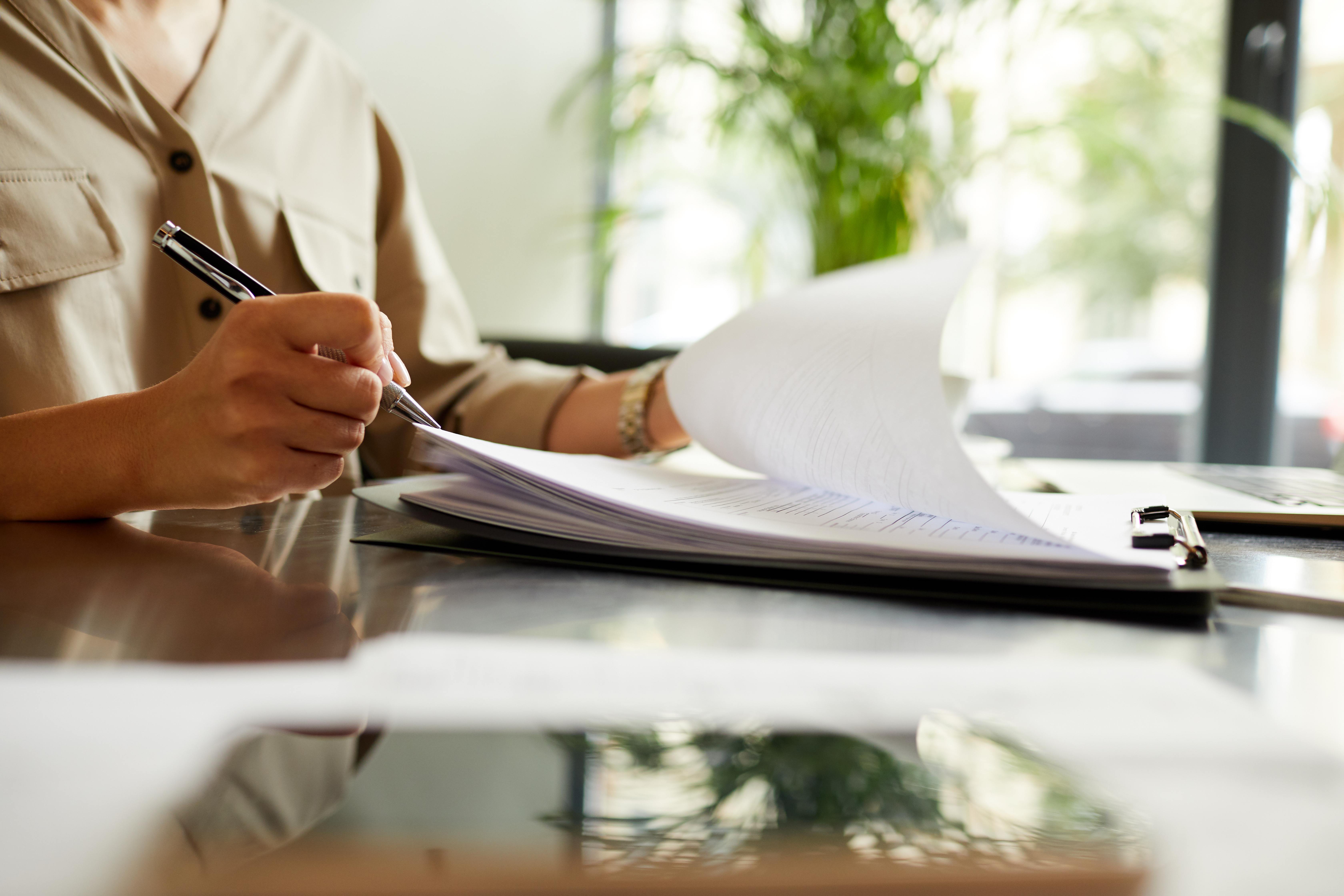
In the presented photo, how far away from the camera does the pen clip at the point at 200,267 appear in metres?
0.43

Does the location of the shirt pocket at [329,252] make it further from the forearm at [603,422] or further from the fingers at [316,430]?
the fingers at [316,430]

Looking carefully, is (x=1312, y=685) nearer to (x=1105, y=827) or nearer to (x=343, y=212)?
(x=1105, y=827)

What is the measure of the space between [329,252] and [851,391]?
2.09ft

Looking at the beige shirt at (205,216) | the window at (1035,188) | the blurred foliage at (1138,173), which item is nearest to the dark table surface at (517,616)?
the beige shirt at (205,216)

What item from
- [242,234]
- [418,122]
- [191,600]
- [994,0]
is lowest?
[191,600]

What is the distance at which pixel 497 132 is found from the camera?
2.00 metres

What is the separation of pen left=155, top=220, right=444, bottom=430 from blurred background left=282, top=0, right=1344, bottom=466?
1391 mm

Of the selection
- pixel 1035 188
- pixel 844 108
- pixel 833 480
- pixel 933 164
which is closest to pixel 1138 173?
pixel 1035 188

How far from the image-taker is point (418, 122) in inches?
72.7

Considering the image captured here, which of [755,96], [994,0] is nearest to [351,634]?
[755,96]

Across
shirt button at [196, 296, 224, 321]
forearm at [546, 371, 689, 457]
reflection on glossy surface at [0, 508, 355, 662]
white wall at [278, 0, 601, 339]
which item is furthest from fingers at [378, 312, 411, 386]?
white wall at [278, 0, 601, 339]

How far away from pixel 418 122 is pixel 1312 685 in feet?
6.13

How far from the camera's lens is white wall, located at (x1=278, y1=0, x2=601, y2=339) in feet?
5.89

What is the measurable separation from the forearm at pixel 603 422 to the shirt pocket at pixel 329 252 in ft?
0.75
